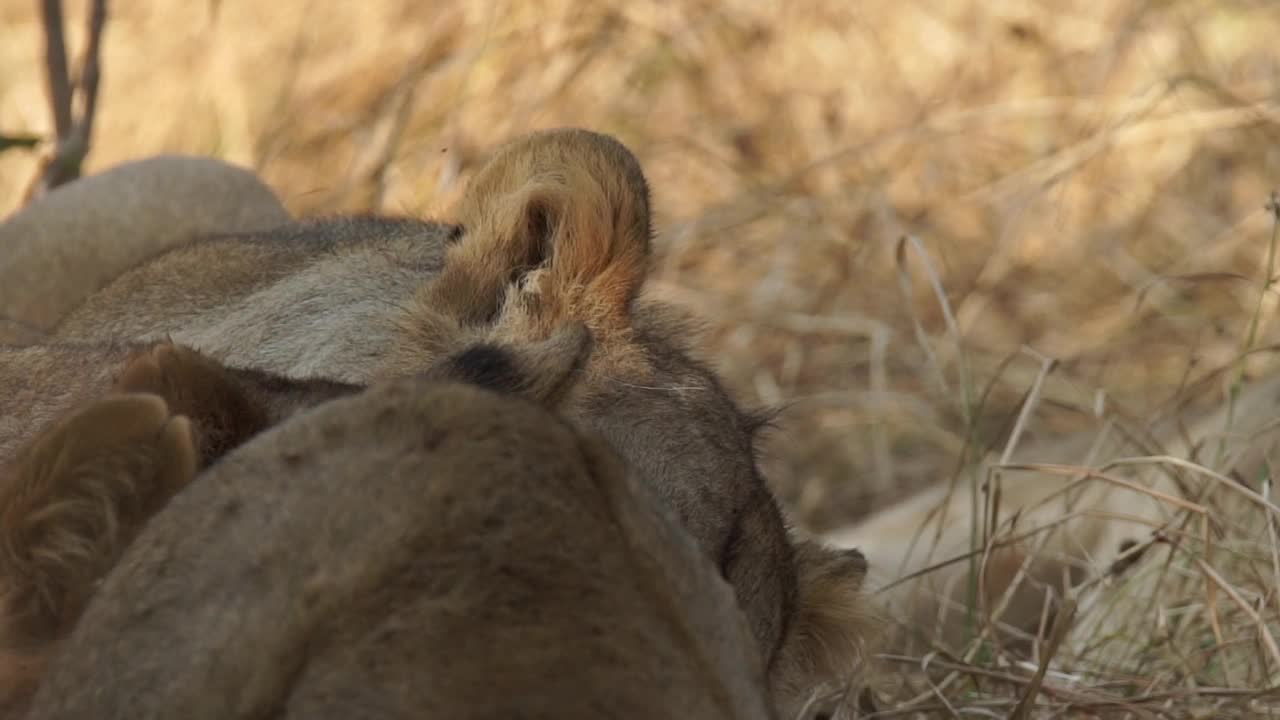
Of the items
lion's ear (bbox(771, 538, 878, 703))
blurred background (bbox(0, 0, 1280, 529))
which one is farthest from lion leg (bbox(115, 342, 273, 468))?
blurred background (bbox(0, 0, 1280, 529))

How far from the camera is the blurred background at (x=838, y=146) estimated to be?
174 inches

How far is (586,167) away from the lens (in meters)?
1.87

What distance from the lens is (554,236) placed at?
1.91m

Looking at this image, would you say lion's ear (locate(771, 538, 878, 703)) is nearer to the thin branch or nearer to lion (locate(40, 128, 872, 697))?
lion (locate(40, 128, 872, 697))

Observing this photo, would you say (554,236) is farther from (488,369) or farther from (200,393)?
(200,393)

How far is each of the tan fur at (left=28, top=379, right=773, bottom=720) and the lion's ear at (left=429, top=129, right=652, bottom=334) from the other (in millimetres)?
721

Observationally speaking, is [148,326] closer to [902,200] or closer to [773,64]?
[902,200]

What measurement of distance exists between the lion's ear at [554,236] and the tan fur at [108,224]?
96cm

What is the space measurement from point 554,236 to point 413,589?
0.93 meters

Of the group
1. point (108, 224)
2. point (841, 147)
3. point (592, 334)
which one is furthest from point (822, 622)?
point (841, 147)

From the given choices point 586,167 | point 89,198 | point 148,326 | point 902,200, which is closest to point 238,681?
point 586,167

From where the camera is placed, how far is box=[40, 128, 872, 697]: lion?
70.8 inches

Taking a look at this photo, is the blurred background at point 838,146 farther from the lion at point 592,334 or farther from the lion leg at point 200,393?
the lion leg at point 200,393

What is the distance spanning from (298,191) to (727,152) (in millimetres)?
1193
